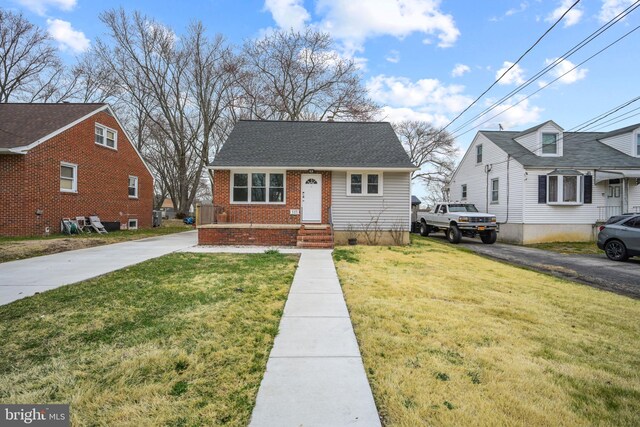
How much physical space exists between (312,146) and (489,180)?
39.9ft

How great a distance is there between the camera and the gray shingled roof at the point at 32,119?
12664 mm

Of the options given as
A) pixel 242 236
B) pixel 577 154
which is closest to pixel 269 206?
pixel 242 236

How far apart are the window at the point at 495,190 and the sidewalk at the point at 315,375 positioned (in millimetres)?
17624

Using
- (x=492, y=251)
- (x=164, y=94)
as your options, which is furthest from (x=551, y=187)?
(x=164, y=94)

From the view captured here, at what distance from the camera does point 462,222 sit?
1553 centimetres

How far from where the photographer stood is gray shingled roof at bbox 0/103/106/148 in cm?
1266

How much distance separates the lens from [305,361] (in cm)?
286

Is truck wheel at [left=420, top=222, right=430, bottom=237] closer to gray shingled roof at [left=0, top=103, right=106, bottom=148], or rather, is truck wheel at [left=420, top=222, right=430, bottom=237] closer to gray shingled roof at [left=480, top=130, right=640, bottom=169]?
gray shingled roof at [left=480, top=130, right=640, bottom=169]

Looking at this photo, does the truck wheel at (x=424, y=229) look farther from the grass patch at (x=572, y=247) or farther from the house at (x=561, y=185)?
the grass patch at (x=572, y=247)

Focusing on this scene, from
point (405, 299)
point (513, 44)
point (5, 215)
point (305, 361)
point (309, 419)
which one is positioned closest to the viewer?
point (309, 419)

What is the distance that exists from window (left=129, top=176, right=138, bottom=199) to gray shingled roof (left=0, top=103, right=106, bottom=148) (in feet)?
14.7

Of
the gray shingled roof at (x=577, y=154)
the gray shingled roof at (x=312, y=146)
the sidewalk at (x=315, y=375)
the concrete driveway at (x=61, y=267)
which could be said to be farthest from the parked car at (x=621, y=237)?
the concrete driveway at (x=61, y=267)

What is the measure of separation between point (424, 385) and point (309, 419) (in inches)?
37.4

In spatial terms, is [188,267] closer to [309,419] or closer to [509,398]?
[309,419]
